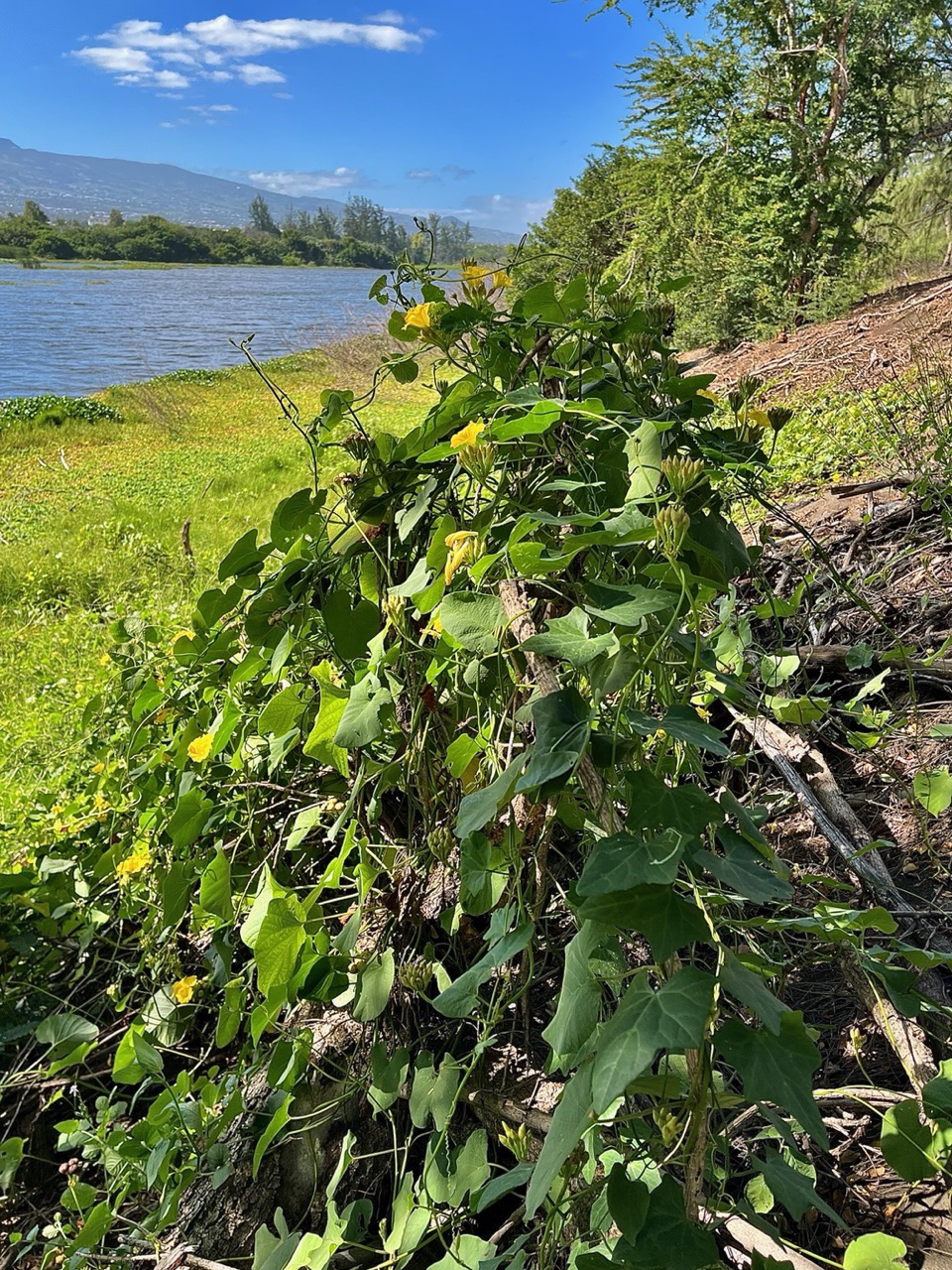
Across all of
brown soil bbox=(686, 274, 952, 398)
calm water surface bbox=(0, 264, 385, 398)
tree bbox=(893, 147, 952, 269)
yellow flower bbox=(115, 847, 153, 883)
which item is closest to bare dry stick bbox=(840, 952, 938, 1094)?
yellow flower bbox=(115, 847, 153, 883)

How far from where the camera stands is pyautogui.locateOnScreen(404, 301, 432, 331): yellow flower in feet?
2.08

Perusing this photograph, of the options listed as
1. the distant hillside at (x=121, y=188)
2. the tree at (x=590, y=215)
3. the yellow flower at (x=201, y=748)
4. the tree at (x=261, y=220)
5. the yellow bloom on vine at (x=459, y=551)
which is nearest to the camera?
the yellow bloom on vine at (x=459, y=551)

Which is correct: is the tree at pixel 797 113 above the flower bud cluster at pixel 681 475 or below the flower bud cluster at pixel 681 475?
above

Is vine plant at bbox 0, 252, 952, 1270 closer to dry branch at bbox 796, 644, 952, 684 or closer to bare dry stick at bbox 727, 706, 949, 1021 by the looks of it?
bare dry stick at bbox 727, 706, 949, 1021

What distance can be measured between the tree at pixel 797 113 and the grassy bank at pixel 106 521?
367 cm

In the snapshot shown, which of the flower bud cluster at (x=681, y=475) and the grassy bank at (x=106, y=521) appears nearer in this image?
the flower bud cluster at (x=681, y=475)

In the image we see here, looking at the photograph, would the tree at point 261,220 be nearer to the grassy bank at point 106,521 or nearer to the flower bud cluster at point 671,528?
the grassy bank at point 106,521

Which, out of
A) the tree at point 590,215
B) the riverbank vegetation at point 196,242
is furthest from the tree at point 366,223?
the tree at point 590,215

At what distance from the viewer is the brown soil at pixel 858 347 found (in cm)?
361

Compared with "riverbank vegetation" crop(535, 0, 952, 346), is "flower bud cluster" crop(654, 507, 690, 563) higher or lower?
lower

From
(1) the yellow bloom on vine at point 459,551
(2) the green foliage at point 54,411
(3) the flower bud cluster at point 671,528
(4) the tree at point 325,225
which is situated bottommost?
(2) the green foliage at point 54,411

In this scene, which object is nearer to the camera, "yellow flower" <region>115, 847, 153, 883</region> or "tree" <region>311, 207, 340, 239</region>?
"yellow flower" <region>115, 847, 153, 883</region>

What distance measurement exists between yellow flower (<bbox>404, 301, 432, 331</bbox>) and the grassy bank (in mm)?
447

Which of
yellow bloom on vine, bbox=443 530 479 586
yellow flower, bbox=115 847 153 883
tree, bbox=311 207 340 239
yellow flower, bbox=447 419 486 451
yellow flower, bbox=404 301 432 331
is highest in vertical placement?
tree, bbox=311 207 340 239
